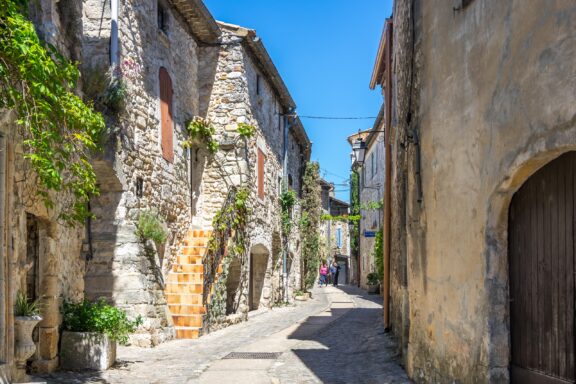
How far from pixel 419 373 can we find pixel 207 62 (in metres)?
10.1

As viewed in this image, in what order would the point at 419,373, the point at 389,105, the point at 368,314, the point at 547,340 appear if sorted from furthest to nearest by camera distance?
the point at 368,314, the point at 389,105, the point at 419,373, the point at 547,340

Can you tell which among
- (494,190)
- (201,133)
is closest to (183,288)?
(201,133)

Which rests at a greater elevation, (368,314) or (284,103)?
(284,103)

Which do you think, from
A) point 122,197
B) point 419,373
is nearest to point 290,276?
point 122,197

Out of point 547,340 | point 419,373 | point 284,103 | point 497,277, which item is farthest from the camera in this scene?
point 284,103

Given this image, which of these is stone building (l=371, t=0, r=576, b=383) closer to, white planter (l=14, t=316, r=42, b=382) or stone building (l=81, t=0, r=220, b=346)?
white planter (l=14, t=316, r=42, b=382)

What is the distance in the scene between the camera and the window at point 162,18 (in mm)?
11578

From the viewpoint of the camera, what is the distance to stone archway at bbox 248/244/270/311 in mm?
17281

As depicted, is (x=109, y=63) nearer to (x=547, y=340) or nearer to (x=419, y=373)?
(x=419, y=373)

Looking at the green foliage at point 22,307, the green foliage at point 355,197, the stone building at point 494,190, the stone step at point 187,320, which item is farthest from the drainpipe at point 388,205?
→ the green foliage at point 355,197

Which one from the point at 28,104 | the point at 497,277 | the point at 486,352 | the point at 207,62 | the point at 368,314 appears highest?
the point at 207,62

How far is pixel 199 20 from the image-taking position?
13078 millimetres

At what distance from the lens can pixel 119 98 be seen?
899 cm

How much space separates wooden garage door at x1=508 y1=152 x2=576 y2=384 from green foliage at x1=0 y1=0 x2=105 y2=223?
3.94 meters
